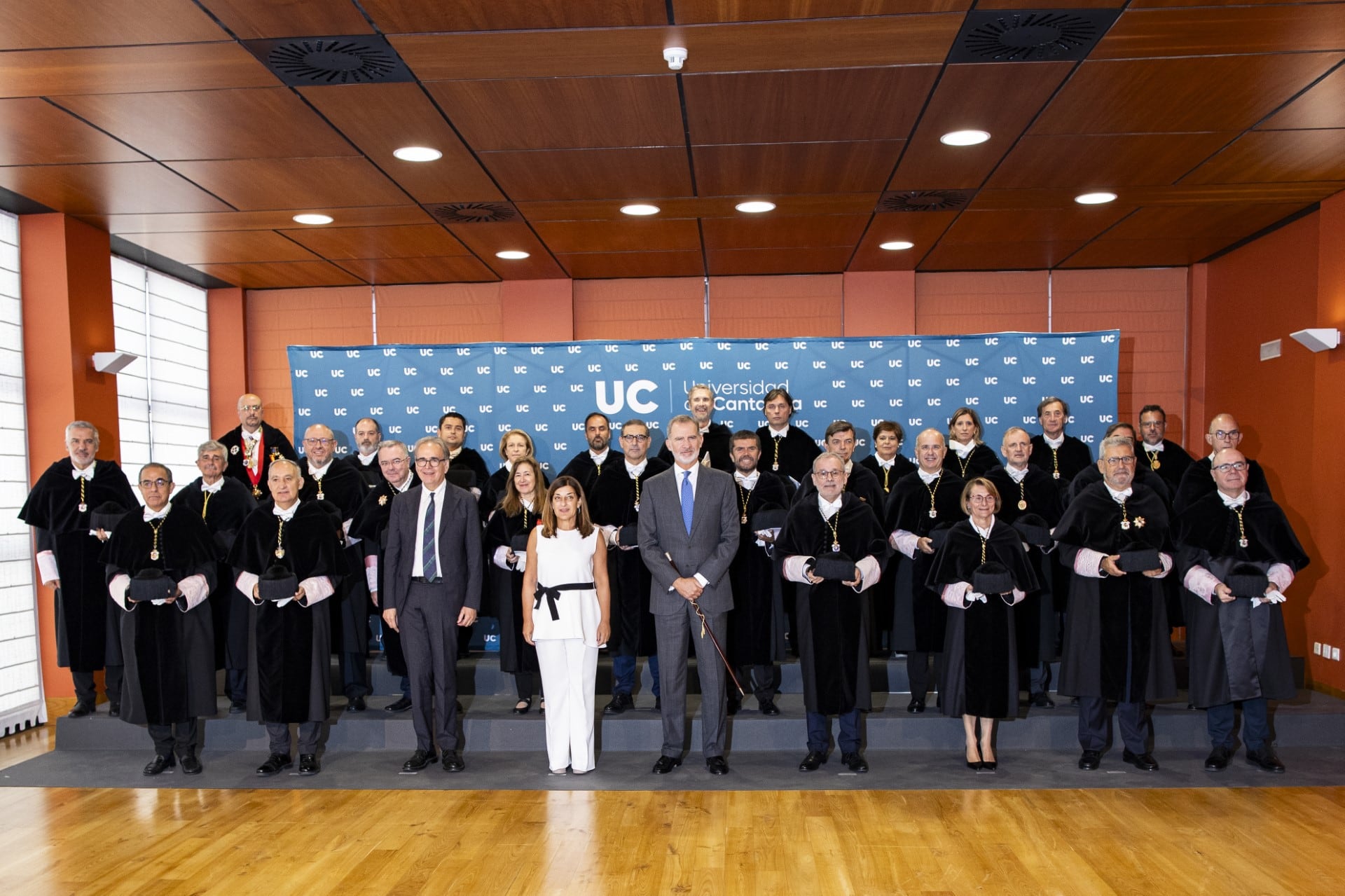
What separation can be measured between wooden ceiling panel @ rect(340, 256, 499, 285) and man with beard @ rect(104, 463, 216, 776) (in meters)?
3.49

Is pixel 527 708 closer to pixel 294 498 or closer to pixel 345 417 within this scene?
pixel 294 498

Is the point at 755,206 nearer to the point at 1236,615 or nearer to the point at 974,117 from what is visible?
the point at 974,117

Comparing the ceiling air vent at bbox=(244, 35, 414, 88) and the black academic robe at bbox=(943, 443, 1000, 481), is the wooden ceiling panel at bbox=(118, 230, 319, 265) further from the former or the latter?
the black academic robe at bbox=(943, 443, 1000, 481)

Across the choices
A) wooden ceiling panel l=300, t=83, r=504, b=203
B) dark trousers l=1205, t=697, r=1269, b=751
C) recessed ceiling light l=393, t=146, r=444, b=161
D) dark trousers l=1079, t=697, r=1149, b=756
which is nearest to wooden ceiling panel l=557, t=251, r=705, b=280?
wooden ceiling panel l=300, t=83, r=504, b=203

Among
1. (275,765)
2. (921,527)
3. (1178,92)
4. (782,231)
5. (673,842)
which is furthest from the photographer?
(782,231)

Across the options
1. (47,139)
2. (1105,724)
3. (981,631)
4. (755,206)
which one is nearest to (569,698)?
(981,631)

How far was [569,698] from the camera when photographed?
531cm

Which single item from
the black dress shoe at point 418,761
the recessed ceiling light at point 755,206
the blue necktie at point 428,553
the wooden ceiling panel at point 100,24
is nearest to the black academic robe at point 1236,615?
the recessed ceiling light at point 755,206

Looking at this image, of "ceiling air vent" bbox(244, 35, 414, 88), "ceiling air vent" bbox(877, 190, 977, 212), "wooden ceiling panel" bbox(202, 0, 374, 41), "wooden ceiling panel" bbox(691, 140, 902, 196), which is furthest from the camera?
Result: "ceiling air vent" bbox(877, 190, 977, 212)

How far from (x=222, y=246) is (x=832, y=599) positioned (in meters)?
5.37

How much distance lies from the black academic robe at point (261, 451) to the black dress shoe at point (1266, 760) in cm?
602

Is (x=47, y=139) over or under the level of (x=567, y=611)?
over

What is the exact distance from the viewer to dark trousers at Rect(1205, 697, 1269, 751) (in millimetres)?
5324

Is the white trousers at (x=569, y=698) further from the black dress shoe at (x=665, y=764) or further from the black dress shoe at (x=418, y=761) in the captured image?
the black dress shoe at (x=418, y=761)
